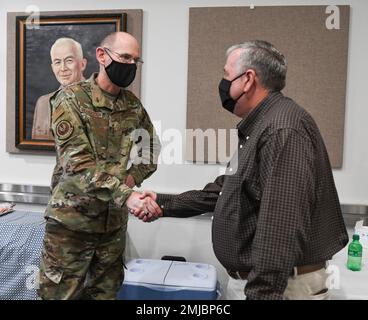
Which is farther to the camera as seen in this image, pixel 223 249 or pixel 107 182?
pixel 107 182

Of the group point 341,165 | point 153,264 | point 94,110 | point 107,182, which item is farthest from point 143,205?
point 341,165

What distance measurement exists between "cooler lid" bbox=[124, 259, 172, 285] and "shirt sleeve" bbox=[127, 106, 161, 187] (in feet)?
1.76

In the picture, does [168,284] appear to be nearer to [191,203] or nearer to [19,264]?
[191,203]

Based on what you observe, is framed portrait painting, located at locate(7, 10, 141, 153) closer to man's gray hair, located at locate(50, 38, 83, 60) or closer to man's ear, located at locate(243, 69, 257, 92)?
man's gray hair, located at locate(50, 38, 83, 60)

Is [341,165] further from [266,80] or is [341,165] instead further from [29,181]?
[29,181]

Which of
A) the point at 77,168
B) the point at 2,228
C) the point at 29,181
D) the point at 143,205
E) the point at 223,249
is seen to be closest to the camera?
the point at 223,249

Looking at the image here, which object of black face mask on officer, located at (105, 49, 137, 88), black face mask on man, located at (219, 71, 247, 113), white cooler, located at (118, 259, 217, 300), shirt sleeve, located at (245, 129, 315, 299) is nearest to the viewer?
shirt sleeve, located at (245, 129, 315, 299)

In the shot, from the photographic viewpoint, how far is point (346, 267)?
162cm

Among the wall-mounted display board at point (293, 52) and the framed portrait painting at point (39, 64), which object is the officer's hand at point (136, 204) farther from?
the framed portrait painting at point (39, 64)

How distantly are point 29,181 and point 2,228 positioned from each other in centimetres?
52

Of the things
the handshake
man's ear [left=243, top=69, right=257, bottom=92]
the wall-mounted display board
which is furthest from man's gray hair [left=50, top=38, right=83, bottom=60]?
man's ear [left=243, top=69, right=257, bottom=92]

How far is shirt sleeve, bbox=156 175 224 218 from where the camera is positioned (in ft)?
5.53

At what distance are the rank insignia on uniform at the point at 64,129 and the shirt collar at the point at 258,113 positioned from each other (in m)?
0.69

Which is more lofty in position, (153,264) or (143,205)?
(143,205)
